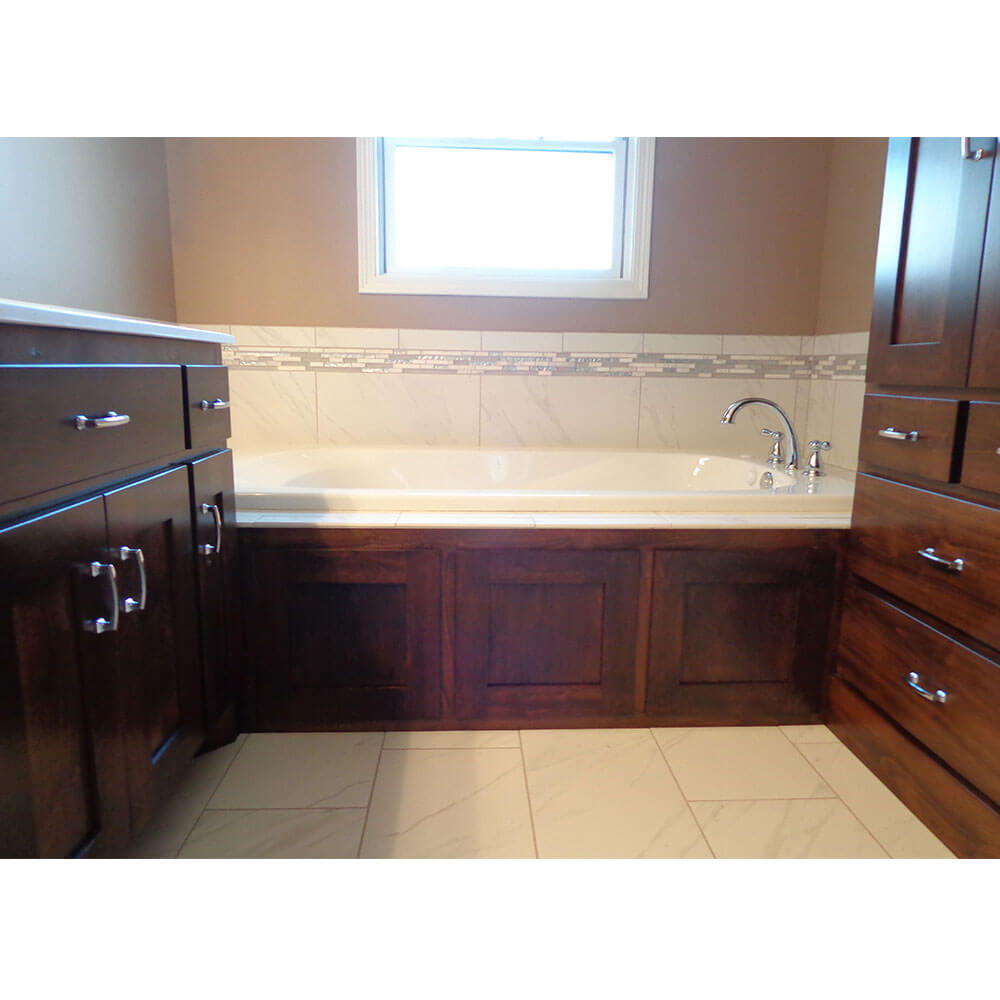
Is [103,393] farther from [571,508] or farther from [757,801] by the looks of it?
[757,801]

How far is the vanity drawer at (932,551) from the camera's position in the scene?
1.29m

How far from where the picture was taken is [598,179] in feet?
9.17

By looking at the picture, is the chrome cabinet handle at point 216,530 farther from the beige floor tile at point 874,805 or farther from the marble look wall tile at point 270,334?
the beige floor tile at point 874,805

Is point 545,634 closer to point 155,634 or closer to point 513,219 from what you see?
point 155,634

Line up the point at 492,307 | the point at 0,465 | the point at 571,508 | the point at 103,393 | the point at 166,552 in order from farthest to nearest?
the point at 492,307 → the point at 571,508 → the point at 166,552 → the point at 103,393 → the point at 0,465

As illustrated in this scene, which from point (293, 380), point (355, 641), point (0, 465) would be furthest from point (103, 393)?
point (293, 380)

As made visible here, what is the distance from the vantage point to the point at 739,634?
6.02ft

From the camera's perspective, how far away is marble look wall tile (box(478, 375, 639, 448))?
110 inches

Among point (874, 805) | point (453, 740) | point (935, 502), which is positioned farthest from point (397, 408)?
point (874, 805)

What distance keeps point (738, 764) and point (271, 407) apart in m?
2.09

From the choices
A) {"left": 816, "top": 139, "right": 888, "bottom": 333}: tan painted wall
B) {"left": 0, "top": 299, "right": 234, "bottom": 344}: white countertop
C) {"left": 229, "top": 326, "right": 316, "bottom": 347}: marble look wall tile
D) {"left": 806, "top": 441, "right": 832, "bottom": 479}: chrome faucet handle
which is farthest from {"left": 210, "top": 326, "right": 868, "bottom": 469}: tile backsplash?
{"left": 0, "top": 299, "right": 234, "bottom": 344}: white countertop

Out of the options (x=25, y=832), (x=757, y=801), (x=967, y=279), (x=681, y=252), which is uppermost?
(x=681, y=252)

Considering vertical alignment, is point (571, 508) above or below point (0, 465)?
below

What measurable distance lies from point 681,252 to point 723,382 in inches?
21.6
